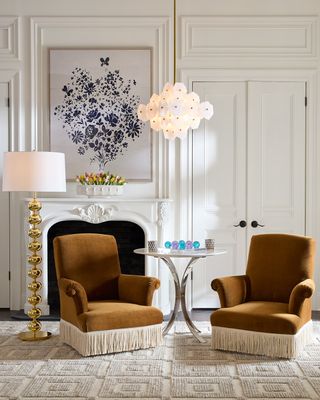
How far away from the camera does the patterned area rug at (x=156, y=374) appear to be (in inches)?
149

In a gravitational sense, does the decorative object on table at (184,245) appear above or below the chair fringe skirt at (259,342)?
above

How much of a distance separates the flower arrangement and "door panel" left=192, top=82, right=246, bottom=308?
0.79m

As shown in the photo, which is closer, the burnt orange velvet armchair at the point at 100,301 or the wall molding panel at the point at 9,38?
the burnt orange velvet armchair at the point at 100,301

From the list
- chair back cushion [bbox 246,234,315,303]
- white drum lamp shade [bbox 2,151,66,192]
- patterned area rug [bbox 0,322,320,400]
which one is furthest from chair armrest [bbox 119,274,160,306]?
white drum lamp shade [bbox 2,151,66,192]

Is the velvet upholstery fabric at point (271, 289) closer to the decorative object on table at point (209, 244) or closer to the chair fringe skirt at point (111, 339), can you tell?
the decorative object on table at point (209, 244)

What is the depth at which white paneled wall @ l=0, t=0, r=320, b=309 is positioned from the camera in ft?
21.2

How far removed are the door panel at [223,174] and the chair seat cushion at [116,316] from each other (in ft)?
5.80

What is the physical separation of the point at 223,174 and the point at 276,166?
535mm

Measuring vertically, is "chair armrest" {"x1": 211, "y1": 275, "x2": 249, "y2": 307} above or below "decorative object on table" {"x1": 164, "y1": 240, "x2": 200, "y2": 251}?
below

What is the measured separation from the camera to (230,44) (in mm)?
6461

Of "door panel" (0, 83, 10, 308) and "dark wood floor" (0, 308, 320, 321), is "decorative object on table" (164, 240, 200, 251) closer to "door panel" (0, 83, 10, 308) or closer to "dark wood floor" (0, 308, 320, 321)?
"dark wood floor" (0, 308, 320, 321)

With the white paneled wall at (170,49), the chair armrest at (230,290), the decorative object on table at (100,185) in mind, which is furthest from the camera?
the white paneled wall at (170,49)

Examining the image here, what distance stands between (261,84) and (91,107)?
1.71 metres

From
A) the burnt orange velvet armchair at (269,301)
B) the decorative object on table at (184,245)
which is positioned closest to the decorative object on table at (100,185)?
the decorative object on table at (184,245)
